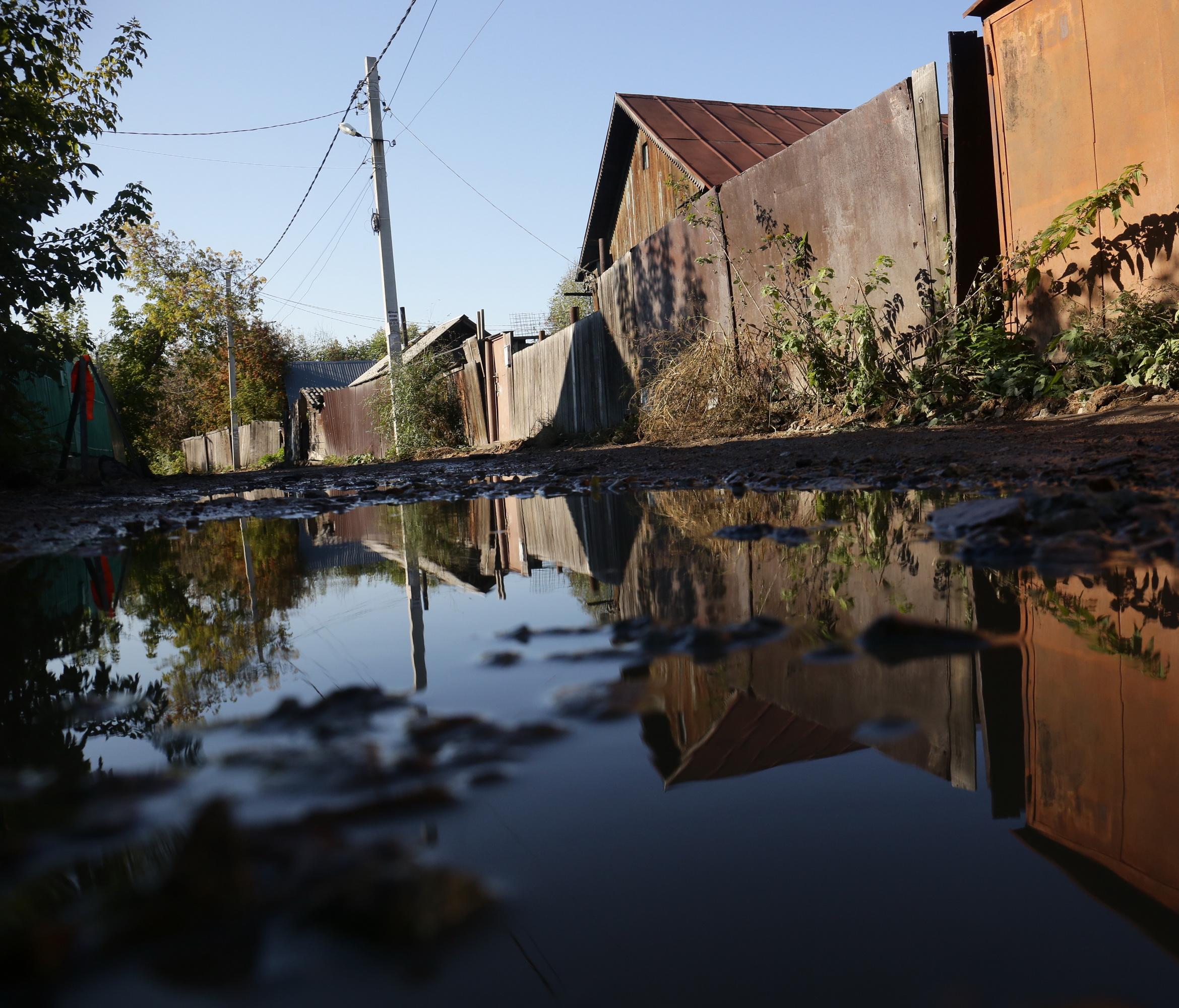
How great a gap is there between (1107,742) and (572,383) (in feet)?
37.7

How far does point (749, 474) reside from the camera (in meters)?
4.27

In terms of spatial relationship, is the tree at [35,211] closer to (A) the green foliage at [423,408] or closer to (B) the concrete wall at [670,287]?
(B) the concrete wall at [670,287]

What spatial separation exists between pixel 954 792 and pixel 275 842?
538 mm

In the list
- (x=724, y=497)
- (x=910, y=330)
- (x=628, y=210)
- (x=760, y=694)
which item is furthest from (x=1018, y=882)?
(x=628, y=210)

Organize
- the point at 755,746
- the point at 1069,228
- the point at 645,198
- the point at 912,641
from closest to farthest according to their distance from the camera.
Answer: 1. the point at 755,746
2. the point at 912,641
3. the point at 1069,228
4. the point at 645,198

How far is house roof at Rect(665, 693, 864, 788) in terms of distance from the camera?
0.83 m

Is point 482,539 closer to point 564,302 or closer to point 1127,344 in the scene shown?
point 1127,344

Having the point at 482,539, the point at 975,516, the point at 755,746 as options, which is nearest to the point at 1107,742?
the point at 755,746

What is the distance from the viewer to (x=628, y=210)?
1681 centimetres

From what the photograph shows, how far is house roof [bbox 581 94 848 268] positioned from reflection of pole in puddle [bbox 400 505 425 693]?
1181 cm

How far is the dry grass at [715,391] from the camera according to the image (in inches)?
300

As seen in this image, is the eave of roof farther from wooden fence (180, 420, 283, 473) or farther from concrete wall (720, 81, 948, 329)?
wooden fence (180, 420, 283, 473)

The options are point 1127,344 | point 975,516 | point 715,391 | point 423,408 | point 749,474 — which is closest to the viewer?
point 975,516

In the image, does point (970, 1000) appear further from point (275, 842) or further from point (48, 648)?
point (48, 648)
